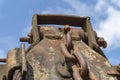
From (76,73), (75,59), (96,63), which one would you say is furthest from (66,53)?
(96,63)

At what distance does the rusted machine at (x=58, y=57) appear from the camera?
2.15 m

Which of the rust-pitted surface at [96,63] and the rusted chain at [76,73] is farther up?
the rust-pitted surface at [96,63]

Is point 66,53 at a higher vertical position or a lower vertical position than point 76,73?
higher

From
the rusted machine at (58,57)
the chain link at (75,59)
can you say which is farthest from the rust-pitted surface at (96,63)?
the chain link at (75,59)

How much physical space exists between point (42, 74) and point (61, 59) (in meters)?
0.19

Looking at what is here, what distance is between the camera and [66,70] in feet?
7.70

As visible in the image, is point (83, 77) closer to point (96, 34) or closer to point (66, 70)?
point (66, 70)

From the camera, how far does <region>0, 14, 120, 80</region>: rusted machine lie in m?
2.15

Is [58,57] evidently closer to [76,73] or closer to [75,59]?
[75,59]

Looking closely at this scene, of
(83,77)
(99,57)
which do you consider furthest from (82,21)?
Result: (83,77)

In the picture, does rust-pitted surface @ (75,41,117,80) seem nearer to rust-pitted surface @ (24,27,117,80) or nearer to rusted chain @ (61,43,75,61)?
rust-pitted surface @ (24,27,117,80)

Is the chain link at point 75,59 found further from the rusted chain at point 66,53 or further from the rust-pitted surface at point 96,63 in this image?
the rust-pitted surface at point 96,63

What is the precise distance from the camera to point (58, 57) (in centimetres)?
247

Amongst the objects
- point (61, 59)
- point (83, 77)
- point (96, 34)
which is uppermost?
point (96, 34)
